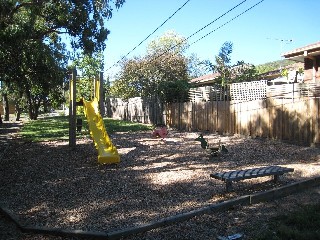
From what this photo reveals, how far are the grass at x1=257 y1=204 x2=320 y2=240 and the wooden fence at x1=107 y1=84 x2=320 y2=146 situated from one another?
683 cm

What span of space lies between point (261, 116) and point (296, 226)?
9.41 metres

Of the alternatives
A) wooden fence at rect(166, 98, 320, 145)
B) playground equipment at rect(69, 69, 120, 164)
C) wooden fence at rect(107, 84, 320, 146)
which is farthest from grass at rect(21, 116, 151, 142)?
wooden fence at rect(166, 98, 320, 145)

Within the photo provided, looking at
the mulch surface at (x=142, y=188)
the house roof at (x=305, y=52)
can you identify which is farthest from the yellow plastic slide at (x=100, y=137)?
the house roof at (x=305, y=52)

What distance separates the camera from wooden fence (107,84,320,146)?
1172cm

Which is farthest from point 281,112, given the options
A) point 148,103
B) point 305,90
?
point 148,103

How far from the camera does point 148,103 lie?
24.2m

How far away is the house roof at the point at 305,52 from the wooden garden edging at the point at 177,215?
424 inches

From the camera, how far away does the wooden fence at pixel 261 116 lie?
38.4 ft

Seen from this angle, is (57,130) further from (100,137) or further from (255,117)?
(255,117)

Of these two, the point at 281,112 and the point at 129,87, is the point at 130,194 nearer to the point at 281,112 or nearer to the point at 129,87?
the point at 281,112

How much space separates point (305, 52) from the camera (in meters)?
16.4

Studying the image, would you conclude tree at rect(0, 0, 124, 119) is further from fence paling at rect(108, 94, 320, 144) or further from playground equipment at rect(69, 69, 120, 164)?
fence paling at rect(108, 94, 320, 144)

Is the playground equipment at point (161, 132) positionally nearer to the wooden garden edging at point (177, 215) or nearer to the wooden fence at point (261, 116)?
the wooden fence at point (261, 116)

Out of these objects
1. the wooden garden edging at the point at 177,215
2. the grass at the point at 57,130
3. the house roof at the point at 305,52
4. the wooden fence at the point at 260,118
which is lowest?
the wooden garden edging at the point at 177,215
